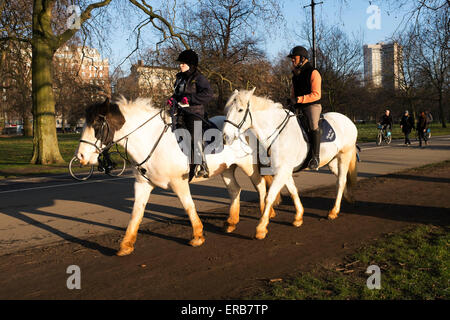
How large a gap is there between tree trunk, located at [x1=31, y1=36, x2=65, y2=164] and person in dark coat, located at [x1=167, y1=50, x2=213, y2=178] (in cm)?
1275

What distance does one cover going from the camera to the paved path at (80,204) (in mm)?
6137

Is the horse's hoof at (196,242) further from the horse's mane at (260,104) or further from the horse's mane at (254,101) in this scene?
the horse's mane at (260,104)

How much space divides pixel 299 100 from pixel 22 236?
4795 mm

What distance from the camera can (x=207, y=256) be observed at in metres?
4.86

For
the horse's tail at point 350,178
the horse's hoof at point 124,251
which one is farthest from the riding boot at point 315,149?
the horse's hoof at point 124,251

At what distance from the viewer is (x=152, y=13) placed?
1731 cm

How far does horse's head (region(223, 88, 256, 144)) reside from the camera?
5387 millimetres

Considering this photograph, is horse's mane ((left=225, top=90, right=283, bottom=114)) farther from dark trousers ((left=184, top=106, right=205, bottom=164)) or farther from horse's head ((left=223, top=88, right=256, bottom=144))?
dark trousers ((left=184, top=106, right=205, bottom=164))

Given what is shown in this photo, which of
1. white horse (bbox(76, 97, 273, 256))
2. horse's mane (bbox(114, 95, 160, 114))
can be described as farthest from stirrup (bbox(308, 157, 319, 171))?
horse's mane (bbox(114, 95, 160, 114))

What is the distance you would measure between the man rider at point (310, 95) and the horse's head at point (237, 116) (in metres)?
1.15
